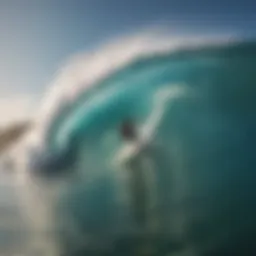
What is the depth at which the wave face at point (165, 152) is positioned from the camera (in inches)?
45.8

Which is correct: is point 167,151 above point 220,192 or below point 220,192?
above

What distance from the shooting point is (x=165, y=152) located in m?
1.18

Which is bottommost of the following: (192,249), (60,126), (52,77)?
(192,249)

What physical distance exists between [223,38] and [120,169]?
397mm

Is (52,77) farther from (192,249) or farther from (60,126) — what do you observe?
(192,249)

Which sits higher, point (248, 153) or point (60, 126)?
point (60, 126)

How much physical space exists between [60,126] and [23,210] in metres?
0.22

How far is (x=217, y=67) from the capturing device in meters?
1.19

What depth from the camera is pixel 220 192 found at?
116 cm

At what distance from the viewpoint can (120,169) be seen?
46.8 inches

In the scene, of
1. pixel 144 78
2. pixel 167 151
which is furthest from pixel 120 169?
pixel 144 78

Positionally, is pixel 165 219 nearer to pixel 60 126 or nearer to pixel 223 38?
pixel 60 126

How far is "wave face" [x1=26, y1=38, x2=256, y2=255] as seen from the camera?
3.82 ft

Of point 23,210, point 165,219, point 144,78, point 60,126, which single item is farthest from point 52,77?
point 165,219
